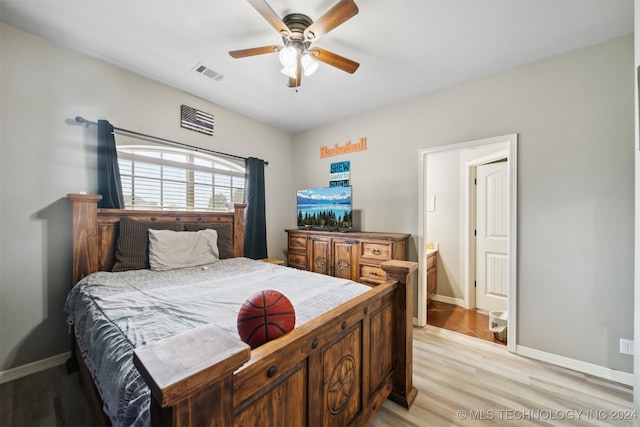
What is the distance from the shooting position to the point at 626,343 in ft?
6.26

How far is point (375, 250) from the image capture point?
114 inches

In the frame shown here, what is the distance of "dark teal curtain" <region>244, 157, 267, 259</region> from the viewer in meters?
3.45

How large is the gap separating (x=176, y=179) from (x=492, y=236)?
4156 mm

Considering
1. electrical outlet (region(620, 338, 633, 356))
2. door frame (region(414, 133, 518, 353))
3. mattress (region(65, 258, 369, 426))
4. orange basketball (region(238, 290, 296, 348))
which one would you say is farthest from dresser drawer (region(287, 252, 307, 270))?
electrical outlet (region(620, 338, 633, 356))

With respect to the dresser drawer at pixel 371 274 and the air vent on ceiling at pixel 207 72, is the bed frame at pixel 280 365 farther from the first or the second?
the air vent on ceiling at pixel 207 72

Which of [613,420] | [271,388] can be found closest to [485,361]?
[613,420]

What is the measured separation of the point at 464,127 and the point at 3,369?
4.66m

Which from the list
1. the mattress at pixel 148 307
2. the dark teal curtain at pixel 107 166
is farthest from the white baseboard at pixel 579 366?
the dark teal curtain at pixel 107 166

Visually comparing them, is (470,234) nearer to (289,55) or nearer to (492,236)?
(492,236)

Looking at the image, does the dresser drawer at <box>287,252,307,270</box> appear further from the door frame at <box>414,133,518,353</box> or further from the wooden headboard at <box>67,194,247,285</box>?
the wooden headboard at <box>67,194,247,285</box>

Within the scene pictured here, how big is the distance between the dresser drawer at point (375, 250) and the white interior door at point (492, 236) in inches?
63.9

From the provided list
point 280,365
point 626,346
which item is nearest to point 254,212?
point 280,365

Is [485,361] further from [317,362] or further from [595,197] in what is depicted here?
[317,362]

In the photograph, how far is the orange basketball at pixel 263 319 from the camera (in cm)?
92
